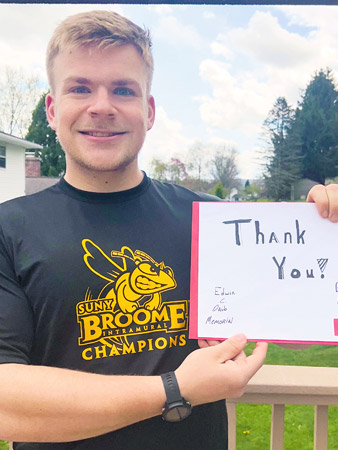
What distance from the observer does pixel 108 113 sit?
3.23 ft

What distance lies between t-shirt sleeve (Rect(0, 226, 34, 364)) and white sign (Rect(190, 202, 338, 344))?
0.37 meters

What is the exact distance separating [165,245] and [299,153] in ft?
53.9

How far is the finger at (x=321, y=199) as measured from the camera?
0.91 meters

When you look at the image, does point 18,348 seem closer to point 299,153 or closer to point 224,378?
point 224,378

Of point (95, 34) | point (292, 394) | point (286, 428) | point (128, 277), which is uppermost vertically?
point (95, 34)

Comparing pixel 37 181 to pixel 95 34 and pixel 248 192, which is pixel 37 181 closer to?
pixel 95 34

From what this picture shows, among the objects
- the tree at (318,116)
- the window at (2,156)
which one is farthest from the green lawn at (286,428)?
the tree at (318,116)

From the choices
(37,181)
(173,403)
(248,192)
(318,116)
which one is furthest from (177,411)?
(318,116)

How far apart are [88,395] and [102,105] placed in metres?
0.67

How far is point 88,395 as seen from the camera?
771 millimetres

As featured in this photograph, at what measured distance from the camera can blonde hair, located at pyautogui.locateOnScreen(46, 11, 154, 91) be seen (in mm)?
986

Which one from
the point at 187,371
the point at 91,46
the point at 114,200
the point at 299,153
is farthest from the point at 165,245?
the point at 299,153

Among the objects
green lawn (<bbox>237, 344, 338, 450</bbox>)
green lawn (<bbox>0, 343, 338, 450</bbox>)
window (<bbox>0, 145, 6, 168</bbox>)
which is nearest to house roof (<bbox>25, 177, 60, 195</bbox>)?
green lawn (<bbox>0, 343, 338, 450</bbox>)

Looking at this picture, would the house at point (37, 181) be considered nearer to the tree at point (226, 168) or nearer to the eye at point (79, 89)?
the eye at point (79, 89)
